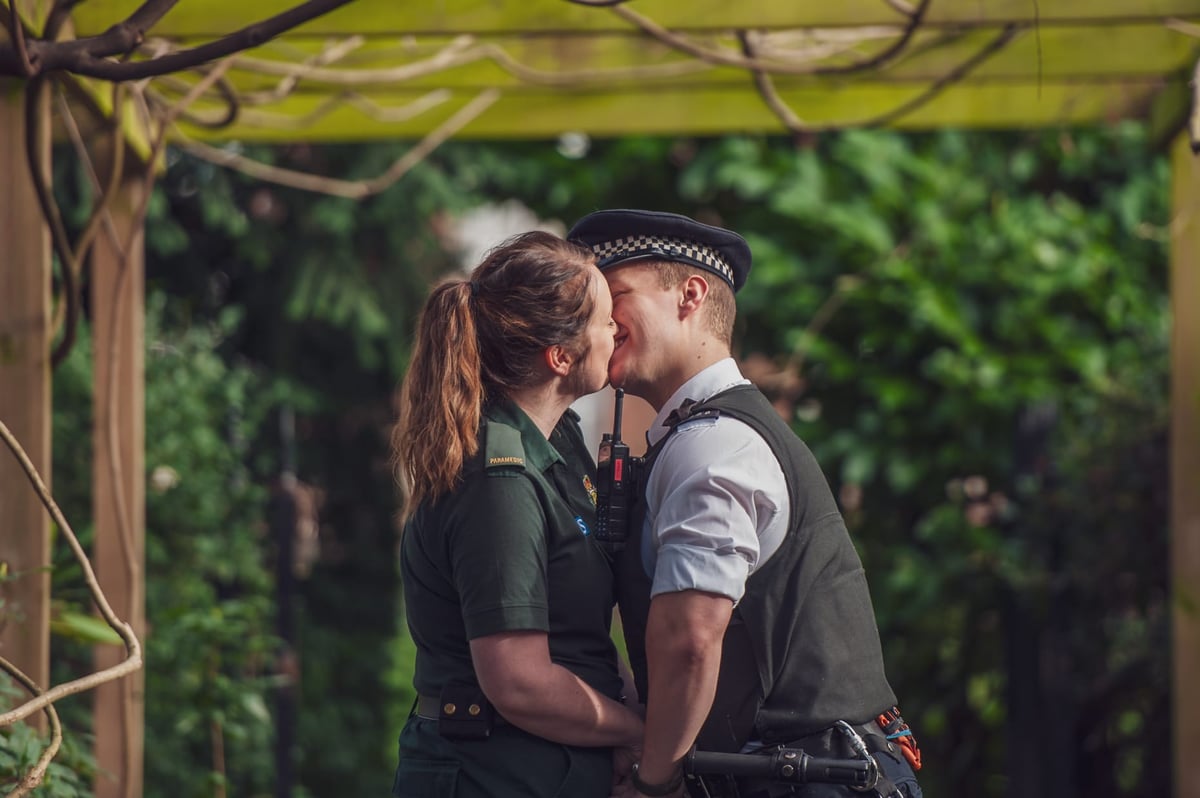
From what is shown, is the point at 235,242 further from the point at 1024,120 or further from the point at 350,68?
the point at 1024,120

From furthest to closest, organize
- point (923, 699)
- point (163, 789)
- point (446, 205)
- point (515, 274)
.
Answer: point (446, 205)
point (923, 699)
point (163, 789)
point (515, 274)

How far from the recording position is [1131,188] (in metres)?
6.18

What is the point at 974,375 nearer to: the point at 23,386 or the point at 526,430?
the point at 23,386

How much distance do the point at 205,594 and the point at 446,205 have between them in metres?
2.29

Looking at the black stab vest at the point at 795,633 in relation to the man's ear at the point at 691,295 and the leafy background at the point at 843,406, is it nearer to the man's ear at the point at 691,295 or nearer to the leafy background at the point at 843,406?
the man's ear at the point at 691,295

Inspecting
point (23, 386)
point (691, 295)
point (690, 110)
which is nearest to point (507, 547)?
point (691, 295)

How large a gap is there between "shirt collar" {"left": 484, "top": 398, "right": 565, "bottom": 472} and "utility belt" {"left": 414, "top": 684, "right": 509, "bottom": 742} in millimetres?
352

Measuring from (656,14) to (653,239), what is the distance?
1259mm

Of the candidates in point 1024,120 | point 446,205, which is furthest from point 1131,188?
point 446,205

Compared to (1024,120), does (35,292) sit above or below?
below

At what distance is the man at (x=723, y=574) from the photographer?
2.00 metres

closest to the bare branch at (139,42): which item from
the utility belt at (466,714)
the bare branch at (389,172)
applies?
the utility belt at (466,714)

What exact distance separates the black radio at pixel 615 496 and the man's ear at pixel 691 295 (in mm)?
262

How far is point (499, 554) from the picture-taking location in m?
2.03
